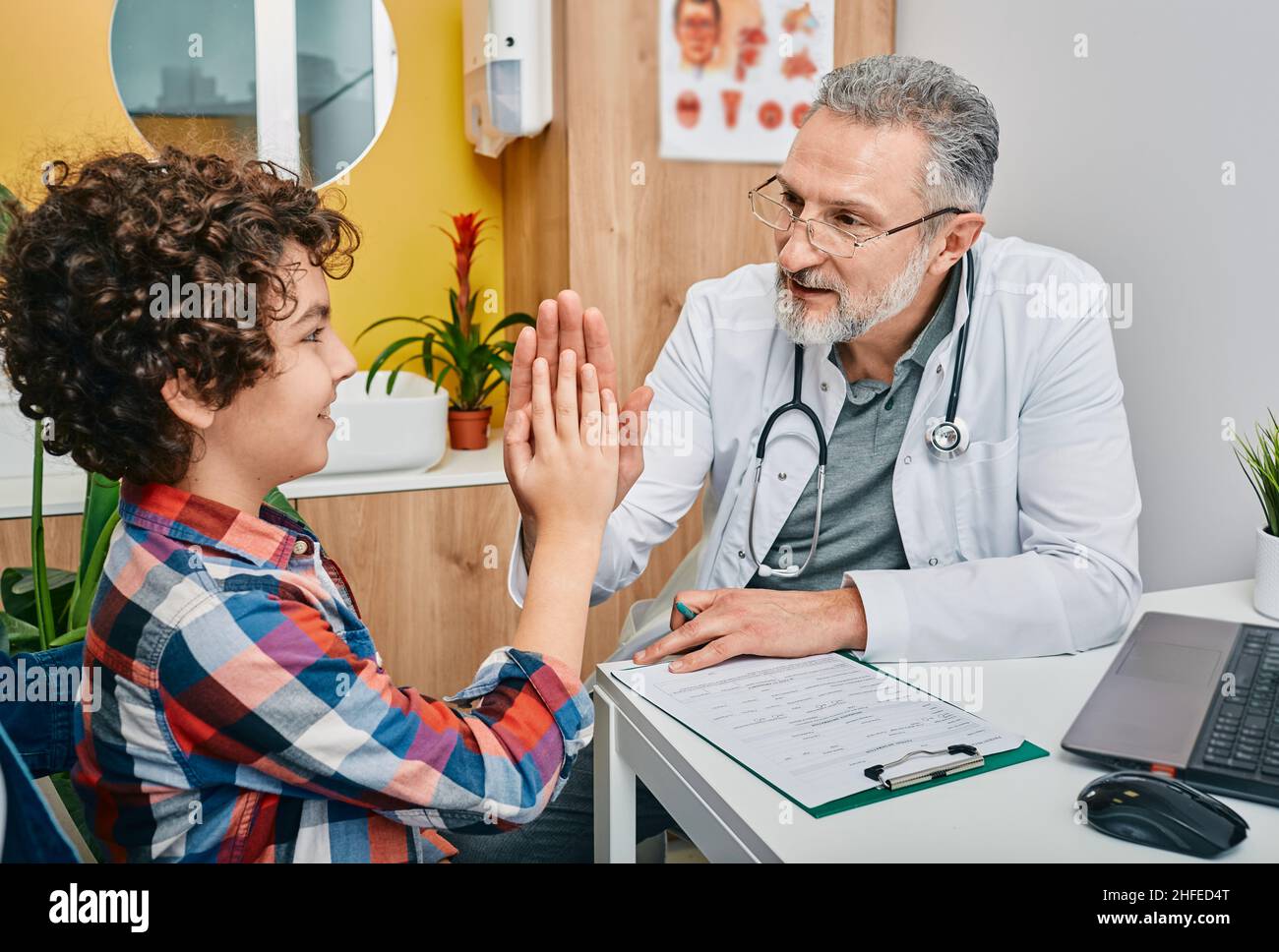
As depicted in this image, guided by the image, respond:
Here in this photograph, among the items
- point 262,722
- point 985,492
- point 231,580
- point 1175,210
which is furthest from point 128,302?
point 1175,210

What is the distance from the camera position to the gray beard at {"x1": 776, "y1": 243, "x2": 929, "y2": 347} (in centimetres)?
138

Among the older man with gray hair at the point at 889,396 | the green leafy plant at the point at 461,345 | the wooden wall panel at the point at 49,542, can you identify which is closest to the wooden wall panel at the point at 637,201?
the green leafy plant at the point at 461,345

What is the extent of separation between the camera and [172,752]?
72 centimetres

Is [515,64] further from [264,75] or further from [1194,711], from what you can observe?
[1194,711]

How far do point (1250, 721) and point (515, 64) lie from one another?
1.77 meters

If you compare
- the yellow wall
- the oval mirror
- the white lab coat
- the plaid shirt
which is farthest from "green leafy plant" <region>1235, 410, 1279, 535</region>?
the oval mirror

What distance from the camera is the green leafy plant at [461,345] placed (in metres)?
2.20

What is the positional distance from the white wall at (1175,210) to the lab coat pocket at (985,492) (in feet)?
1.18

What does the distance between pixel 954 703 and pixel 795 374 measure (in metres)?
0.63

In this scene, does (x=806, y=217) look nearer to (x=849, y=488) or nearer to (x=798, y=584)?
(x=849, y=488)

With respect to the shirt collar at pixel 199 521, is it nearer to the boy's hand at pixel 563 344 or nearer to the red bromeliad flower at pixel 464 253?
the boy's hand at pixel 563 344

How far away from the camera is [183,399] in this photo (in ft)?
2.61

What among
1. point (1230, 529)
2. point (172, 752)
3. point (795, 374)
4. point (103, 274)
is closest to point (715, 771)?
point (172, 752)
